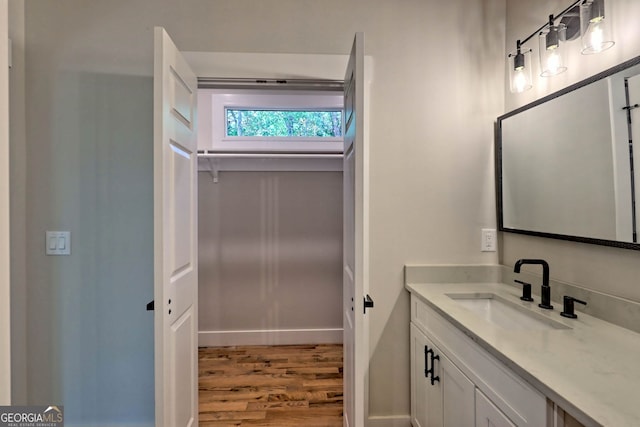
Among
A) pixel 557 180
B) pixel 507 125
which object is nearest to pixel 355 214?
pixel 557 180

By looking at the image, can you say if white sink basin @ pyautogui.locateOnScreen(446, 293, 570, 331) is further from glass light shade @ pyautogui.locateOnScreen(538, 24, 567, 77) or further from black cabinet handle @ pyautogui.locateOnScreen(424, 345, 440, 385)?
glass light shade @ pyautogui.locateOnScreen(538, 24, 567, 77)

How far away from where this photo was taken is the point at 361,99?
122cm

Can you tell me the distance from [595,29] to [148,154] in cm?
207

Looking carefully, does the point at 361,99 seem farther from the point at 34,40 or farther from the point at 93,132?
the point at 34,40

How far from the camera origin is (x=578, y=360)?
2.78ft

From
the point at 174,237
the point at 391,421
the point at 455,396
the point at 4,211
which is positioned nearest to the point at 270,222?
the point at 174,237

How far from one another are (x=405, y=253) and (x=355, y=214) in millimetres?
618

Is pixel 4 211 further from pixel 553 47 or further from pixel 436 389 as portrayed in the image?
pixel 553 47

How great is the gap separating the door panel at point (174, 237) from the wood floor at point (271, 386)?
39 cm

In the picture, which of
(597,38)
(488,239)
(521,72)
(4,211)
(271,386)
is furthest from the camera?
(271,386)

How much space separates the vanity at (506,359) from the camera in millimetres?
723

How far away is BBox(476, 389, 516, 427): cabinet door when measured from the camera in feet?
3.01

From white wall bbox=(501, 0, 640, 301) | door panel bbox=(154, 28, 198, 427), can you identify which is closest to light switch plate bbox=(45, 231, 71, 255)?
door panel bbox=(154, 28, 198, 427)

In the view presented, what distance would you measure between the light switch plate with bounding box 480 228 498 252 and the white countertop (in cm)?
49
